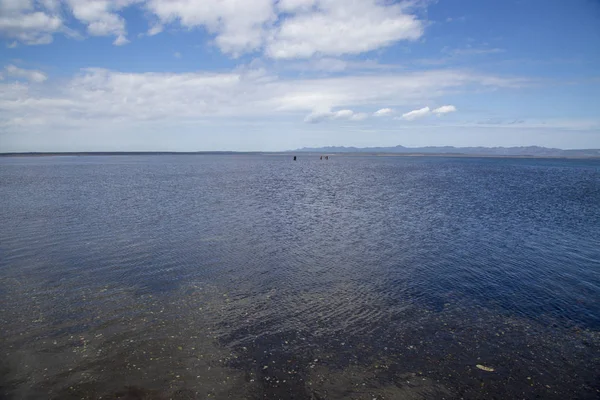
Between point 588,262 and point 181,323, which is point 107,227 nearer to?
point 181,323

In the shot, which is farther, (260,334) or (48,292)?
(48,292)

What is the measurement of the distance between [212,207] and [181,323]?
1237 inches

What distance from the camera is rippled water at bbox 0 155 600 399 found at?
13.0m

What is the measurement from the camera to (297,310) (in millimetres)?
18281

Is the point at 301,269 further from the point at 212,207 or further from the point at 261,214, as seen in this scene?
the point at 212,207

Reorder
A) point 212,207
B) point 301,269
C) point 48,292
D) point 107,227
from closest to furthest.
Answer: point 48,292, point 301,269, point 107,227, point 212,207

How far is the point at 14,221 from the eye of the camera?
122ft

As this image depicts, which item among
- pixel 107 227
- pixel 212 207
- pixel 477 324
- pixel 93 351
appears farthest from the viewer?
pixel 212 207

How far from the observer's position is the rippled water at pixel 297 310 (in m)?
13.0

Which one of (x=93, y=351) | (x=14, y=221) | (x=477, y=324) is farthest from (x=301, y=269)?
(x=14, y=221)

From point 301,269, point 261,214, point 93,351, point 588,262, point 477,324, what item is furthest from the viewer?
point 261,214

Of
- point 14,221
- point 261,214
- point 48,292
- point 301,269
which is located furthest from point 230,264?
point 14,221

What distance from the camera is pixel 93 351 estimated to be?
14430mm

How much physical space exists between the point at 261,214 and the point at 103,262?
2026 centimetres
